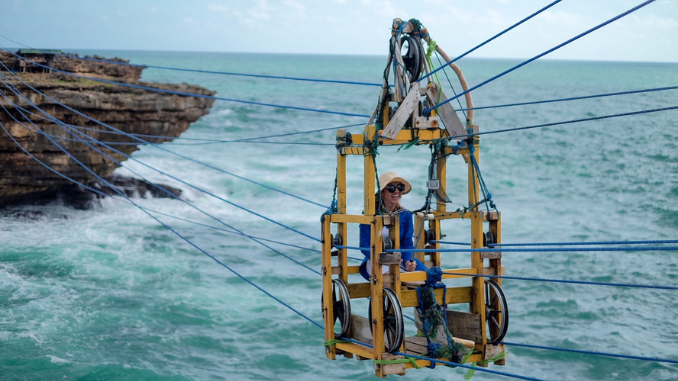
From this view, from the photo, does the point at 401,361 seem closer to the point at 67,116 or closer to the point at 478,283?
the point at 478,283

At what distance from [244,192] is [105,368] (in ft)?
52.6

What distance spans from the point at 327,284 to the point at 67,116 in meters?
12.9

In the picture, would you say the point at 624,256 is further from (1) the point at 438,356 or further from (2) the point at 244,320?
(1) the point at 438,356

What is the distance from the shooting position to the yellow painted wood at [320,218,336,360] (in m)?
7.16

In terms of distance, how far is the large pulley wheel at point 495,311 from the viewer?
7.05m

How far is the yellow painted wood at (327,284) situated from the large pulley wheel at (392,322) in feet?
1.92

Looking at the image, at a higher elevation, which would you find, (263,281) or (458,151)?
(458,151)

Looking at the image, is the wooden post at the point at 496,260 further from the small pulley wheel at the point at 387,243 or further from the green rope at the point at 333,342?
the green rope at the point at 333,342

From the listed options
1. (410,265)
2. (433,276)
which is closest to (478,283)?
(433,276)

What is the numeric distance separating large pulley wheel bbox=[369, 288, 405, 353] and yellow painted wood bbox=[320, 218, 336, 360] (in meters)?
0.59

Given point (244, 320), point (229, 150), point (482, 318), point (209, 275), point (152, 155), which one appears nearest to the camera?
point (482, 318)

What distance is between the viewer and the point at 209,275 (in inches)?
664

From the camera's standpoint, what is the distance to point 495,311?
7254 mm

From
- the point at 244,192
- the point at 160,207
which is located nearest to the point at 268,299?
the point at 160,207
